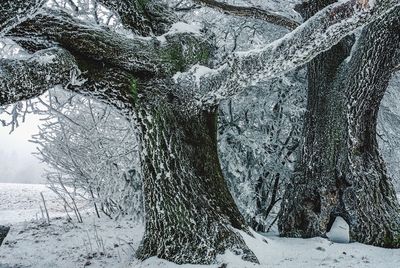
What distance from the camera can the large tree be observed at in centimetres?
376

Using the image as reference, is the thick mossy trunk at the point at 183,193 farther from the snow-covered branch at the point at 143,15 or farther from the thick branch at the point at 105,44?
the snow-covered branch at the point at 143,15

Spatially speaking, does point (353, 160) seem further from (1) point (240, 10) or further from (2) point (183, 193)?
(1) point (240, 10)

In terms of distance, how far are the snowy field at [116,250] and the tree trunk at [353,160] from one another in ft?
1.06

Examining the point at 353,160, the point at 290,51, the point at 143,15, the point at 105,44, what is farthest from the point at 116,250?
the point at 290,51

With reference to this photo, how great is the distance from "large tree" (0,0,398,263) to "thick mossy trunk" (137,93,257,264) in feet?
0.04

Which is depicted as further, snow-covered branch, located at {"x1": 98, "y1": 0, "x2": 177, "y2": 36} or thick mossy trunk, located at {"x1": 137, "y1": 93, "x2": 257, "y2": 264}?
snow-covered branch, located at {"x1": 98, "y1": 0, "x2": 177, "y2": 36}

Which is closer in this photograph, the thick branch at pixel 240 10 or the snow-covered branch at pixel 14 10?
the snow-covered branch at pixel 14 10

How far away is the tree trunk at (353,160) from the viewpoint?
4637mm

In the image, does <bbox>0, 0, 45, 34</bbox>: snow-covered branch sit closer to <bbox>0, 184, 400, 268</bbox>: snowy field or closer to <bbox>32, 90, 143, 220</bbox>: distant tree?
<bbox>0, 184, 400, 268</bbox>: snowy field

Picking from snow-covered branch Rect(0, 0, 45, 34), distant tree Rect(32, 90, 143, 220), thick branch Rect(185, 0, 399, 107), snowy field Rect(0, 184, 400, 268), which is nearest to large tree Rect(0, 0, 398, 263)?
thick branch Rect(185, 0, 399, 107)

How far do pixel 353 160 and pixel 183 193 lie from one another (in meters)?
2.31

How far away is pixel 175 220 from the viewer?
4.13 m

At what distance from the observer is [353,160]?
188 inches

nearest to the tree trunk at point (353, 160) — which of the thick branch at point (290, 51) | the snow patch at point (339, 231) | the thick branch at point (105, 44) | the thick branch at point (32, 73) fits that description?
the snow patch at point (339, 231)
